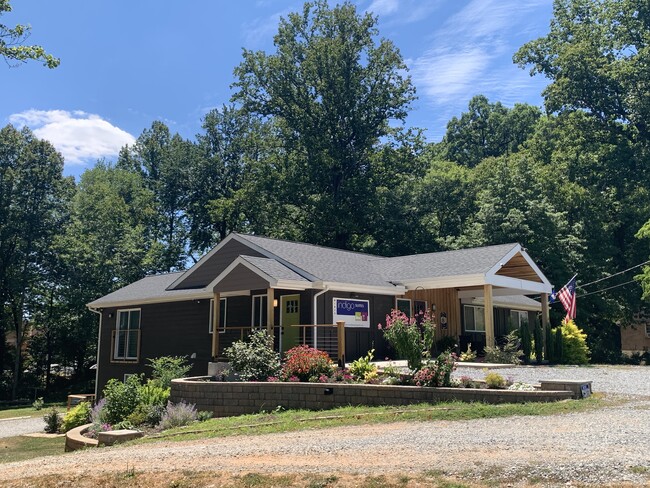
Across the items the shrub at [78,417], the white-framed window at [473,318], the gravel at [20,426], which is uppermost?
the white-framed window at [473,318]

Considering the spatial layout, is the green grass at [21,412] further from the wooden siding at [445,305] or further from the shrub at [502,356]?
the shrub at [502,356]

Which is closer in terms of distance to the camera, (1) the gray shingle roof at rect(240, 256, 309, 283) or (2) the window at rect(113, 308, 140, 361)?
(1) the gray shingle roof at rect(240, 256, 309, 283)

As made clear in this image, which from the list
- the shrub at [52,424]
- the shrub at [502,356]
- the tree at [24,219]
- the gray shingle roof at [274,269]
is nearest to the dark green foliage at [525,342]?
the shrub at [502,356]

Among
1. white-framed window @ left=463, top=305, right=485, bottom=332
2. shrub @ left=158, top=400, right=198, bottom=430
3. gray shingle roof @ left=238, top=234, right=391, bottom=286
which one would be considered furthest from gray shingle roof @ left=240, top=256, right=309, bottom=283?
white-framed window @ left=463, top=305, right=485, bottom=332

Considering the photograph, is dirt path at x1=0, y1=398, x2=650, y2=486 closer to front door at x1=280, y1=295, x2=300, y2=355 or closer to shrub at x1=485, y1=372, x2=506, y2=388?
shrub at x1=485, y1=372, x2=506, y2=388

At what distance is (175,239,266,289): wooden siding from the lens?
20750 mm

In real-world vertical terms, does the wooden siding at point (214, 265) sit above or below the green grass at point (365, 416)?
above

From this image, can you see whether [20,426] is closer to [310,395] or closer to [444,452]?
[310,395]

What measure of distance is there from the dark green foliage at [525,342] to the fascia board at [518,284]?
1542 mm

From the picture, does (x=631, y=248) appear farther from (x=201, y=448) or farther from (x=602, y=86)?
(x=201, y=448)

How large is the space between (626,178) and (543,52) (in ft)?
40.7

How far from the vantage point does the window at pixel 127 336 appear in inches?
926

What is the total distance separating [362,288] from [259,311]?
3588 mm

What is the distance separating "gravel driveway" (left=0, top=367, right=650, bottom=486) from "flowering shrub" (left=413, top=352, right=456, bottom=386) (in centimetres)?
205
